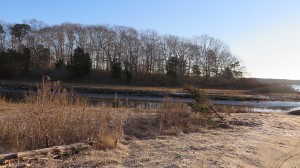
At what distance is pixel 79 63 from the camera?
78.9 m

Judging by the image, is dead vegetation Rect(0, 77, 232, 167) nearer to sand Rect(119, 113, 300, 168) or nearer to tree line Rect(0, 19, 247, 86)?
sand Rect(119, 113, 300, 168)

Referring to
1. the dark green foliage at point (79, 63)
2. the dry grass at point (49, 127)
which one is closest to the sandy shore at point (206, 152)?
the dry grass at point (49, 127)

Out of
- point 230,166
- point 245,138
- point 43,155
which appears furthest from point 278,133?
point 43,155

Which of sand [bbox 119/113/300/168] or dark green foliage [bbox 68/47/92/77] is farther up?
dark green foliage [bbox 68/47/92/77]

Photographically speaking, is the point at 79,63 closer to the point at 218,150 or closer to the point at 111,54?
the point at 111,54

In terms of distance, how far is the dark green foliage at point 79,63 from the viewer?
78.4m

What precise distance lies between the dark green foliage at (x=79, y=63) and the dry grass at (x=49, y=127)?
2659 inches

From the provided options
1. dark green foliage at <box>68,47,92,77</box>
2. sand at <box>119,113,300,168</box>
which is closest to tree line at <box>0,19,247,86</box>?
dark green foliage at <box>68,47,92,77</box>

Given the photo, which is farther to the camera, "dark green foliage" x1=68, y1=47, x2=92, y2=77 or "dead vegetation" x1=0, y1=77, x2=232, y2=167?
"dark green foliage" x1=68, y1=47, x2=92, y2=77

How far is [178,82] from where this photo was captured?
8525 cm

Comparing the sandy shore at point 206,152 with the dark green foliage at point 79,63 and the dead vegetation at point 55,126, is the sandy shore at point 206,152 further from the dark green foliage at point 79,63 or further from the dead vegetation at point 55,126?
the dark green foliage at point 79,63

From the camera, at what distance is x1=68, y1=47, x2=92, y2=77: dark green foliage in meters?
78.4

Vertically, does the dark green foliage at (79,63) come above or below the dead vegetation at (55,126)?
above

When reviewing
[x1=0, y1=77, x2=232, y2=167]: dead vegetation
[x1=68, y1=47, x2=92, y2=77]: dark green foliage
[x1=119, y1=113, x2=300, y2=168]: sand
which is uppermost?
[x1=68, y1=47, x2=92, y2=77]: dark green foliage
